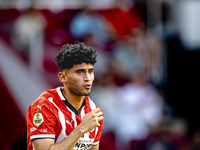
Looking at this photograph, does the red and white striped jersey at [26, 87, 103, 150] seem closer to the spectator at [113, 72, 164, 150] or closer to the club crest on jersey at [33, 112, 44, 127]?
the club crest on jersey at [33, 112, 44, 127]

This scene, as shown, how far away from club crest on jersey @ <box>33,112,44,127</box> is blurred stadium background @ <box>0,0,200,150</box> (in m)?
4.34

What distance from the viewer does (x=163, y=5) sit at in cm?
1052

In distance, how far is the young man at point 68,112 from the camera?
3496 millimetres

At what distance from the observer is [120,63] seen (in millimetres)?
9531

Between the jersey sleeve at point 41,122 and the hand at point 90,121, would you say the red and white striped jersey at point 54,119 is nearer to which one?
the jersey sleeve at point 41,122

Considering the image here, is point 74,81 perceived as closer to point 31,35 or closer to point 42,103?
point 42,103

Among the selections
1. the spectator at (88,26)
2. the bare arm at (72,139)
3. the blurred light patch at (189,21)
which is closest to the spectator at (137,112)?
the spectator at (88,26)

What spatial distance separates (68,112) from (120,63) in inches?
230

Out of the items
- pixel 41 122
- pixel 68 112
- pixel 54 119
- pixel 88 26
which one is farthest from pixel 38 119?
pixel 88 26

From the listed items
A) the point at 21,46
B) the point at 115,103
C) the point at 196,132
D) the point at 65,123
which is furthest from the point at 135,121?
the point at 65,123

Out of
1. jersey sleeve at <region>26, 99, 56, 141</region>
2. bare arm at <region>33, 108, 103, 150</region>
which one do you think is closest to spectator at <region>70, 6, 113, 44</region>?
jersey sleeve at <region>26, 99, 56, 141</region>

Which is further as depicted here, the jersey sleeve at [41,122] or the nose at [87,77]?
the nose at [87,77]

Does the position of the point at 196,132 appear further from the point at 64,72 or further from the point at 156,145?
the point at 64,72

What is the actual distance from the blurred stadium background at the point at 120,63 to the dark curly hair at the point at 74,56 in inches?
174
